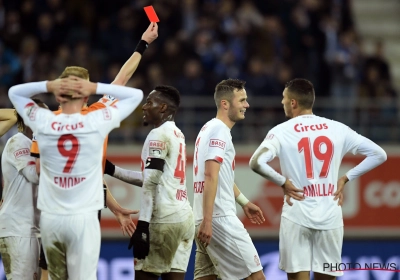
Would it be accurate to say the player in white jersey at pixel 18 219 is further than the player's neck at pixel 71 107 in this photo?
Yes

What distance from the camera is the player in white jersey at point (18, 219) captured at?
23.8 ft

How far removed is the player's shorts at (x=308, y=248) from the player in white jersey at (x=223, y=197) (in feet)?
1.10

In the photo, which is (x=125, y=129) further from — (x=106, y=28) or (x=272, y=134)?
(x=272, y=134)

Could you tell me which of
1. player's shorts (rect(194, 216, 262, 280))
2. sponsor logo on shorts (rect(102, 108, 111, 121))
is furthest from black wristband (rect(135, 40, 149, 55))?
player's shorts (rect(194, 216, 262, 280))

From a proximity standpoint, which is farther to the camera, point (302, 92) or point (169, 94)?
point (302, 92)

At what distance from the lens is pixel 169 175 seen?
7.11 meters

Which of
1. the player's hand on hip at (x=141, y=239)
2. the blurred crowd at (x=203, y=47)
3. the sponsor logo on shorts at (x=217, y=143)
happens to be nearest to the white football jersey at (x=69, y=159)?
the player's hand on hip at (x=141, y=239)

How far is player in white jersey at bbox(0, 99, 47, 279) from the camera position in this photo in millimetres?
7258

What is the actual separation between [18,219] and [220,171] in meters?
1.87

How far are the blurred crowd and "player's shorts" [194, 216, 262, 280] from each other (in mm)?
6756

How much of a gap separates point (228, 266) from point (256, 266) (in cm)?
26

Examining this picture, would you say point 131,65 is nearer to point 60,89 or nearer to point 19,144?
point 60,89

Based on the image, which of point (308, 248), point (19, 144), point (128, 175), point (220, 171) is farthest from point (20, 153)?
point (308, 248)

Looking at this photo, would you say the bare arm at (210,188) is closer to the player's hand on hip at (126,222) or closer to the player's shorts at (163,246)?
the player's shorts at (163,246)
